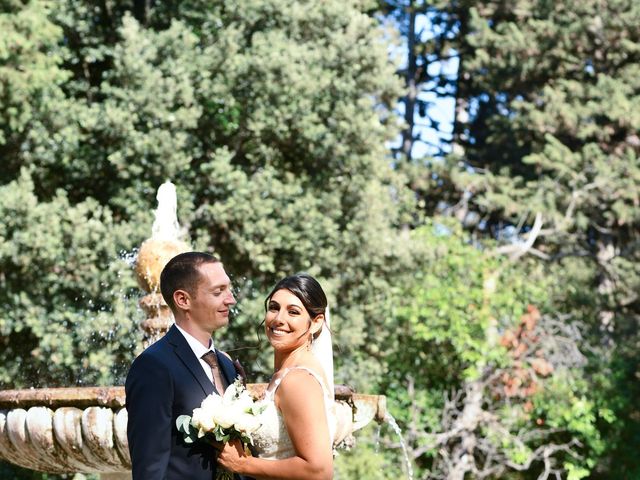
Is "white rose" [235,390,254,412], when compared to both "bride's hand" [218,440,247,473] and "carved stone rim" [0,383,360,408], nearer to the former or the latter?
"bride's hand" [218,440,247,473]

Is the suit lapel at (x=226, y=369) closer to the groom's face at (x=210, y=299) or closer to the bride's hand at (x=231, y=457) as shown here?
the groom's face at (x=210, y=299)

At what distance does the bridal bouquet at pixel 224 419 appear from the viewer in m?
3.32

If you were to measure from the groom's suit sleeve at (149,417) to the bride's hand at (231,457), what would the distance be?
20 centimetres

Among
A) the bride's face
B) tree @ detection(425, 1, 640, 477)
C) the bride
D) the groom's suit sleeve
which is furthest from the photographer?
tree @ detection(425, 1, 640, 477)

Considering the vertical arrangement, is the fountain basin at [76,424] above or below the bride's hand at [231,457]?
below

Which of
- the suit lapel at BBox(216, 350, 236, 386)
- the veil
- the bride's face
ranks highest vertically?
the bride's face

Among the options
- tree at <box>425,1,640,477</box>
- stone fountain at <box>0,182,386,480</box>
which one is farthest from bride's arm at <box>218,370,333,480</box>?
tree at <box>425,1,640,477</box>

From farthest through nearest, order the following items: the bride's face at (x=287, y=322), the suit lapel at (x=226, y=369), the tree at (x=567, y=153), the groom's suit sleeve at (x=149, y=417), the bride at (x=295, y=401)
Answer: the tree at (x=567, y=153) → the suit lapel at (x=226, y=369) → the bride's face at (x=287, y=322) → the bride at (x=295, y=401) → the groom's suit sleeve at (x=149, y=417)

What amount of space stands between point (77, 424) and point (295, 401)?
112 inches

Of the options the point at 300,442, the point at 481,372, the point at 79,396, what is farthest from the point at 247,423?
the point at 481,372

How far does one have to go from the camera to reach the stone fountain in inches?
231

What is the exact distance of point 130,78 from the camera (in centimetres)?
1416

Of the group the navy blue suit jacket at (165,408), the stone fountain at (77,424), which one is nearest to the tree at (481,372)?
the stone fountain at (77,424)

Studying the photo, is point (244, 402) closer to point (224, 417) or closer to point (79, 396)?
point (224, 417)
